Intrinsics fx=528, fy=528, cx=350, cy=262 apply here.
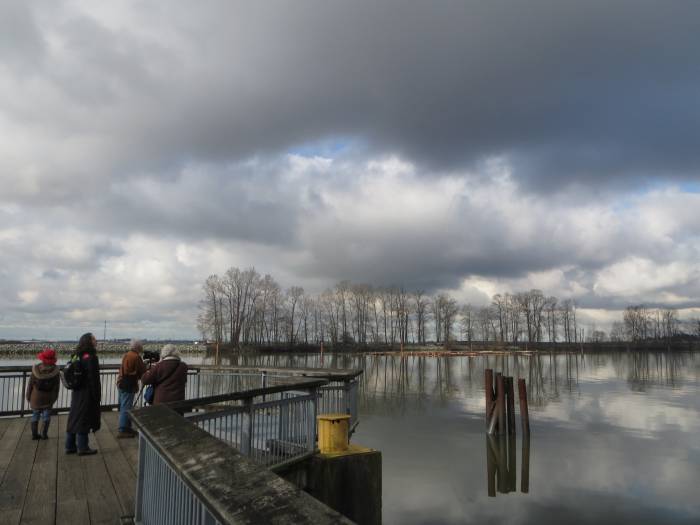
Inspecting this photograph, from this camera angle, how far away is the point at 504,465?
17.7 meters

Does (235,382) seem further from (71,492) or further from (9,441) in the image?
(71,492)

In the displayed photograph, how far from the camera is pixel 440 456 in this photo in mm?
18234

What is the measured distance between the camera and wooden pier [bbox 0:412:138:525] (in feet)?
17.9

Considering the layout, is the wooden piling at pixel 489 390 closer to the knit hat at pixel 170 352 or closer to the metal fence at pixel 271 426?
the metal fence at pixel 271 426

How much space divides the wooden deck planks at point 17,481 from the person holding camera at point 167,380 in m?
1.81

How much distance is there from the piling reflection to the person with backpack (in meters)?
11.6

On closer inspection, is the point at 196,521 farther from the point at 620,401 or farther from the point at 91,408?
the point at 620,401

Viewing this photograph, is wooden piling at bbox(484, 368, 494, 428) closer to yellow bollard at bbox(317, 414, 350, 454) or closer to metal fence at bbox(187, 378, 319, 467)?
yellow bollard at bbox(317, 414, 350, 454)

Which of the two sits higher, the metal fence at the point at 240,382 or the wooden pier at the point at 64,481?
the metal fence at the point at 240,382

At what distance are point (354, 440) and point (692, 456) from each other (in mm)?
12189

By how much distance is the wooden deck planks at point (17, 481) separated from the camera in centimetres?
543

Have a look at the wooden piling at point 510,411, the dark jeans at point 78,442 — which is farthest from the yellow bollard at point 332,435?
the wooden piling at point 510,411

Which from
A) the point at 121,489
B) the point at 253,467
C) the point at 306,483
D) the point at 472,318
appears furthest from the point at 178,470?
the point at 472,318

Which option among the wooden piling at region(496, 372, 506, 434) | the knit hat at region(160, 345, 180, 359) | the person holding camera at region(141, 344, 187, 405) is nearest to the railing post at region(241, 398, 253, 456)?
the person holding camera at region(141, 344, 187, 405)
